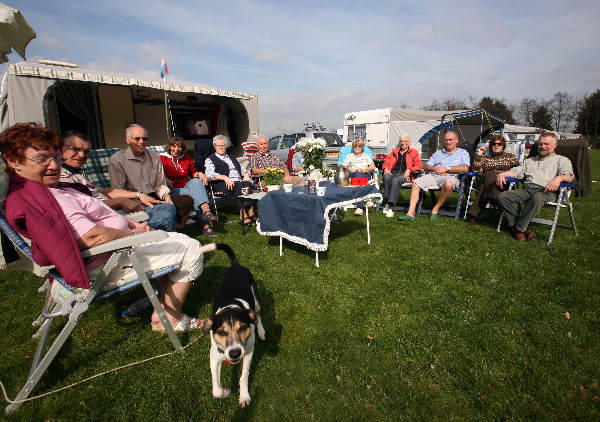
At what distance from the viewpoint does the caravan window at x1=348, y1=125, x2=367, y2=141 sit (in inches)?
649

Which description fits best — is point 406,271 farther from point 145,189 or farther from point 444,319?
point 145,189

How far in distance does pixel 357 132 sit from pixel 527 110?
1577 inches

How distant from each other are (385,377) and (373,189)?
7.65ft

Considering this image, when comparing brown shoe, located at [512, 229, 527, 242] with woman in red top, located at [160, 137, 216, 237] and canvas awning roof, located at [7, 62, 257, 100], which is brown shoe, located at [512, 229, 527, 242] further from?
canvas awning roof, located at [7, 62, 257, 100]

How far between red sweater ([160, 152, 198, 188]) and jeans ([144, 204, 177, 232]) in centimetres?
142

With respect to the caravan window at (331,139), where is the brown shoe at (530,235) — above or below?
below

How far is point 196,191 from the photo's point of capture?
4.58 metres

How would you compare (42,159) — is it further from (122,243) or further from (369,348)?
(369,348)

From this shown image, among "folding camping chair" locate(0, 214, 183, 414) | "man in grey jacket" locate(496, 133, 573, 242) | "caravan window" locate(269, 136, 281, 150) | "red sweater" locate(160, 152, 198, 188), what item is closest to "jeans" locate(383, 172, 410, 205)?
"man in grey jacket" locate(496, 133, 573, 242)

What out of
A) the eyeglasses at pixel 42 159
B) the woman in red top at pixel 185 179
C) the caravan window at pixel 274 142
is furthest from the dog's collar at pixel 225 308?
the caravan window at pixel 274 142

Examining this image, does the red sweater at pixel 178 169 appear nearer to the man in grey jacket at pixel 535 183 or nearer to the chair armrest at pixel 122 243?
the chair armrest at pixel 122 243

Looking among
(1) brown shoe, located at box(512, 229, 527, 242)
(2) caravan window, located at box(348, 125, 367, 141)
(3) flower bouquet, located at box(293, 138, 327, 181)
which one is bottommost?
(1) brown shoe, located at box(512, 229, 527, 242)

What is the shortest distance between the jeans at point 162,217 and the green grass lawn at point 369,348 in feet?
2.14

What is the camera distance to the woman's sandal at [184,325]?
2277mm
